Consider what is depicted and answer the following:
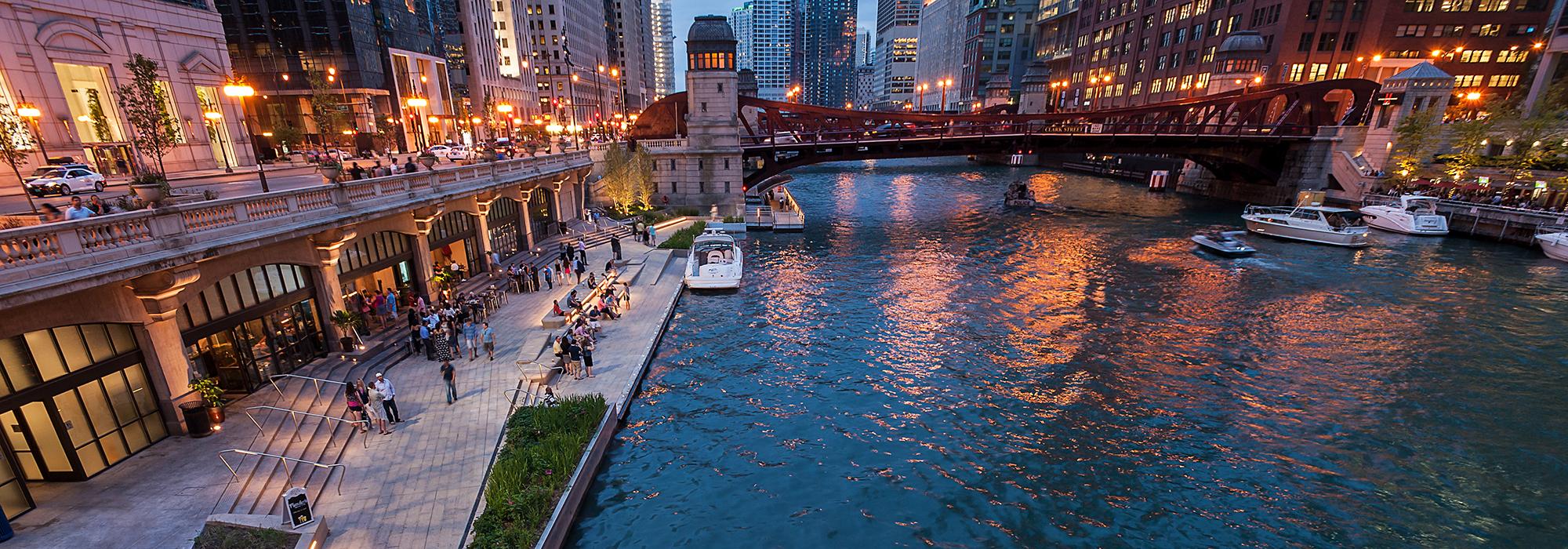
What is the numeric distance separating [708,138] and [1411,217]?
56443 mm

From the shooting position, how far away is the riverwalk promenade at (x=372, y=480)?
11711 mm

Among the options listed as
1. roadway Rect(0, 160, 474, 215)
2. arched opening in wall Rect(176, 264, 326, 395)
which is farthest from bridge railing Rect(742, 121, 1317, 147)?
arched opening in wall Rect(176, 264, 326, 395)

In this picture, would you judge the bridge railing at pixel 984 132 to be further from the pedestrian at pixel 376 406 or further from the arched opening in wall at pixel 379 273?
the pedestrian at pixel 376 406

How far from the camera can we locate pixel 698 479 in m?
16.0

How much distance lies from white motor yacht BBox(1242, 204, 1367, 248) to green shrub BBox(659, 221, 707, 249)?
44.1 metres

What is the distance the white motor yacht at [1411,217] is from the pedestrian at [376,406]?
65732 millimetres

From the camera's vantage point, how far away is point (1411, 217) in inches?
1747

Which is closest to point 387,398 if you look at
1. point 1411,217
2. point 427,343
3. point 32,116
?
point 427,343

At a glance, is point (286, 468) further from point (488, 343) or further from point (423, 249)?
point (423, 249)

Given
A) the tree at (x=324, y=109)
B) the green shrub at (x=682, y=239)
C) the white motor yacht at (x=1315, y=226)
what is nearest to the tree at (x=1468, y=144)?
the white motor yacht at (x=1315, y=226)

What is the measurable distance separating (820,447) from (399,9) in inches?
2861

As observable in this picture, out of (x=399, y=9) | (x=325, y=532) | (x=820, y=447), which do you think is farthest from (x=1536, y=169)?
(x=399, y=9)

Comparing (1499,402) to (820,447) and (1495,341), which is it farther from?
(820,447)

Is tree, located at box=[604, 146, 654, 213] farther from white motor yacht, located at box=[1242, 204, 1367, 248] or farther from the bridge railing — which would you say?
white motor yacht, located at box=[1242, 204, 1367, 248]
